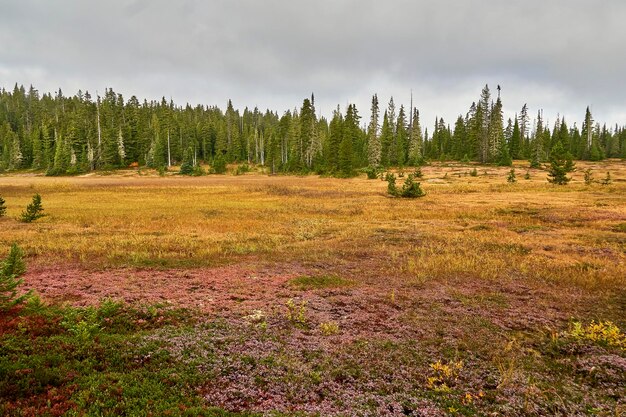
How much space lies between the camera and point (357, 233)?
23.5 metres

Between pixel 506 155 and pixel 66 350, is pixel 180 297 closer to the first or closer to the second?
pixel 66 350

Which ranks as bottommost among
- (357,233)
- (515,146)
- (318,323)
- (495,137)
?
(318,323)

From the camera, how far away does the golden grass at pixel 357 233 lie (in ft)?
53.2

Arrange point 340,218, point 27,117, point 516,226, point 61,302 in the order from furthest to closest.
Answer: point 27,117
point 340,218
point 516,226
point 61,302

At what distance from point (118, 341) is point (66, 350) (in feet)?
3.17

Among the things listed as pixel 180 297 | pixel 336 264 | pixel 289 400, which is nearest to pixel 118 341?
pixel 180 297

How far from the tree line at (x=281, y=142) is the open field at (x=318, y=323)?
59045mm

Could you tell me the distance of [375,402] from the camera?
20.9 feet

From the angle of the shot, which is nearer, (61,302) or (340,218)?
(61,302)

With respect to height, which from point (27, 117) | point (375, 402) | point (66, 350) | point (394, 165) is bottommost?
point (375, 402)

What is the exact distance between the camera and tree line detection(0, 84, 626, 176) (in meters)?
91.7

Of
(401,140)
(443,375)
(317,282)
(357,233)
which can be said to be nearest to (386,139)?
(401,140)

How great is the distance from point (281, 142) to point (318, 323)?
344 ft

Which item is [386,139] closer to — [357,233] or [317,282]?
[357,233]
